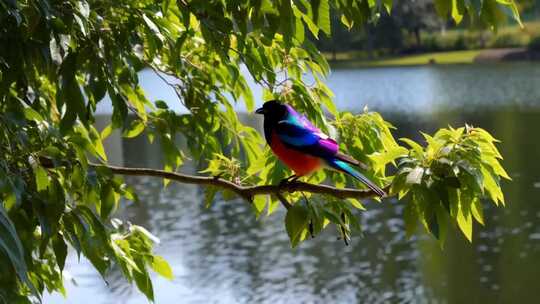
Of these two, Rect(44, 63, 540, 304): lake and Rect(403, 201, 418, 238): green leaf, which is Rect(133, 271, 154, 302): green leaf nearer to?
Rect(403, 201, 418, 238): green leaf

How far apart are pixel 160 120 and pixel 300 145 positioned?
1.06m

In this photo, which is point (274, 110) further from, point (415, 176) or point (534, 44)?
point (534, 44)

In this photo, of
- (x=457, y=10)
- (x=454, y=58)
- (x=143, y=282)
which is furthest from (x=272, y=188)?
(x=454, y=58)

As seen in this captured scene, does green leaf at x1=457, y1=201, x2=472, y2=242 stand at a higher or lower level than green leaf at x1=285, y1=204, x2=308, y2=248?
lower

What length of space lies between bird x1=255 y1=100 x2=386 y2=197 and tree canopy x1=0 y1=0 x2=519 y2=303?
106 mm

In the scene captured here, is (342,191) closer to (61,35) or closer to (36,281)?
(61,35)

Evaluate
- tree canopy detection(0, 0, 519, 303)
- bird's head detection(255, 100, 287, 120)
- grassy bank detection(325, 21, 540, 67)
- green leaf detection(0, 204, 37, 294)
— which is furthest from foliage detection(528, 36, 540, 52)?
green leaf detection(0, 204, 37, 294)

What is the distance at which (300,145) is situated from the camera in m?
2.95

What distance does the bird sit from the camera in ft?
9.46

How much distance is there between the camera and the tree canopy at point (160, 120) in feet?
8.04

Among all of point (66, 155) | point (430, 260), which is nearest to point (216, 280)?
point (430, 260)

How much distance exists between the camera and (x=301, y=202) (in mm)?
2719

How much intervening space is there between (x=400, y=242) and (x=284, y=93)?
47.1ft

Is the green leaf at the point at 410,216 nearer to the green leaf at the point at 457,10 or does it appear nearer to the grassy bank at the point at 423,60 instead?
the green leaf at the point at 457,10
